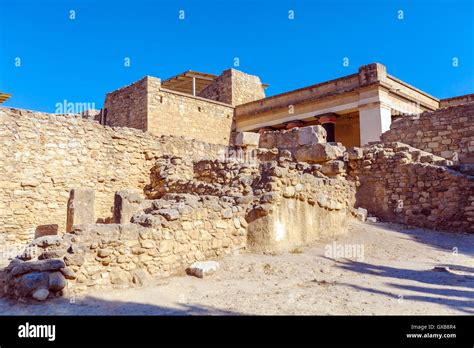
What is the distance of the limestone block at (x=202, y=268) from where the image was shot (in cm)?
541

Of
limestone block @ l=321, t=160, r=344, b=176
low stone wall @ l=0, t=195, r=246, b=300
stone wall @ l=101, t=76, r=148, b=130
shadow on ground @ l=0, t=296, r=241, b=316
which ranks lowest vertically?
shadow on ground @ l=0, t=296, r=241, b=316

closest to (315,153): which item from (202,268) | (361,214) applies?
(361,214)

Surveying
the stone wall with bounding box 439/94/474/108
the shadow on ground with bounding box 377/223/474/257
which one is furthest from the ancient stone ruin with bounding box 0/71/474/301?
the stone wall with bounding box 439/94/474/108

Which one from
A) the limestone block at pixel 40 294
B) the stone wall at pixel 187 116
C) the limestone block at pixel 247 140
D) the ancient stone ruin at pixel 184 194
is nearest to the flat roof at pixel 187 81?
the stone wall at pixel 187 116

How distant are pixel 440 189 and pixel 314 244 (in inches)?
183

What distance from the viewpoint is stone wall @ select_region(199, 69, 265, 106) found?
21686mm

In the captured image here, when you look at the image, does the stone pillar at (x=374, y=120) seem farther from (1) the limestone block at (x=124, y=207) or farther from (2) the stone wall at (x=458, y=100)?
(1) the limestone block at (x=124, y=207)

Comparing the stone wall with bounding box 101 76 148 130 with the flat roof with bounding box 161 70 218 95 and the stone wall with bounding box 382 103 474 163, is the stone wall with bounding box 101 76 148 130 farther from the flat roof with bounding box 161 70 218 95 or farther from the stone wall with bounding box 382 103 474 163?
the stone wall with bounding box 382 103 474 163

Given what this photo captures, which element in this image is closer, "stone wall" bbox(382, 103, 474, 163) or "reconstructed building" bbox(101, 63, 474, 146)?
"stone wall" bbox(382, 103, 474, 163)

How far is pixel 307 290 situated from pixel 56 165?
6410 mm

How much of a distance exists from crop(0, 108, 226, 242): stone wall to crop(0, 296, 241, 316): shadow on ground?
4.51 meters

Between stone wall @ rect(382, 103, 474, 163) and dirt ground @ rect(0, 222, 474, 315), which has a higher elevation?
→ stone wall @ rect(382, 103, 474, 163)

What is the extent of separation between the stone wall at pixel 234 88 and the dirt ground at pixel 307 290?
15295 millimetres
